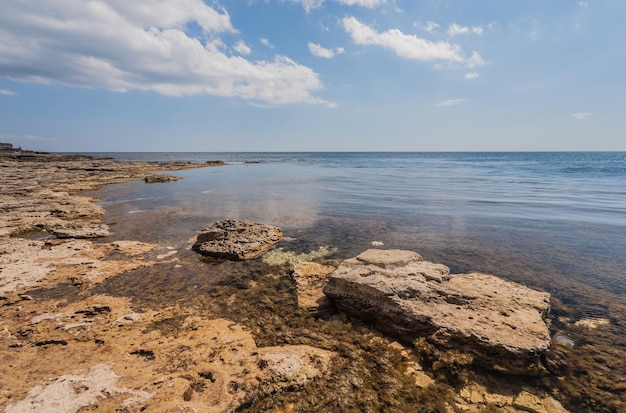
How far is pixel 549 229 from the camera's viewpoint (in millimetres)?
11789

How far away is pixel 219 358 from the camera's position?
4.20 metres

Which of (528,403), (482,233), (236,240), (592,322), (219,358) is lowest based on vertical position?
(528,403)

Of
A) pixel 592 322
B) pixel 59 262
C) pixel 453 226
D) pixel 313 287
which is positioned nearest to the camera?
pixel 592 322

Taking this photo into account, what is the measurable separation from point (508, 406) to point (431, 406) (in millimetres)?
1006

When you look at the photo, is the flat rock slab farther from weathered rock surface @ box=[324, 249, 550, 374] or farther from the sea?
weathered rock surface @ box=[324, 249, 550, 374]

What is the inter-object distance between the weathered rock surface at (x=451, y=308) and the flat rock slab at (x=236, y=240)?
3503mm

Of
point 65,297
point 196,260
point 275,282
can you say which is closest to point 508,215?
point 275,282

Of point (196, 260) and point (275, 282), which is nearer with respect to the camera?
point (275, 282)

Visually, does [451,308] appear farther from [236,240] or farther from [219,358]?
[236,240]

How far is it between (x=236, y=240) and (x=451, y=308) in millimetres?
6467

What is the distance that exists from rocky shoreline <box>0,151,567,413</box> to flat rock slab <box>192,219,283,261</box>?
182 cm

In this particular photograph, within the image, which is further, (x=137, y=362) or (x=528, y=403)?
(x=137, y=362)

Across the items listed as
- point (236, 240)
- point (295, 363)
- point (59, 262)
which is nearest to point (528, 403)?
point (295, 363)

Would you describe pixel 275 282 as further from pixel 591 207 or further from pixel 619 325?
pixel 591 207
